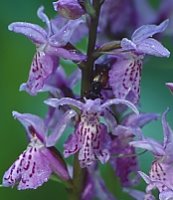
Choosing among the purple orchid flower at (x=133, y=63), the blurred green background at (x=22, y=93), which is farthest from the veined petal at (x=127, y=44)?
the blurred green background at (x=22, y=93)

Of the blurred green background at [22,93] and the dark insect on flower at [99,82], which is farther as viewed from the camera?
the blurred green background at [22,93]

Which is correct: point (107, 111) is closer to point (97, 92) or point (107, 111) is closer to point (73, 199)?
point (97, 92)

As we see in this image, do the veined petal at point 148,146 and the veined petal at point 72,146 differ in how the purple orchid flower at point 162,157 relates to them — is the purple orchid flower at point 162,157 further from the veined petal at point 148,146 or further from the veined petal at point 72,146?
the veined petal at point 72,146

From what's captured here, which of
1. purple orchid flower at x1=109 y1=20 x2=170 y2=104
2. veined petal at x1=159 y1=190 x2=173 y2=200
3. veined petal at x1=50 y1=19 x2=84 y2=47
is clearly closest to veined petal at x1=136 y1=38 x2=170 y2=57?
purple orchid flower at x1=109 y1=20 x2=170 y2=104

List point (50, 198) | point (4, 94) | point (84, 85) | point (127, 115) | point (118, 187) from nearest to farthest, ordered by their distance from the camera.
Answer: point (84, 85)
point (127, 115)
point (118, 187)
point (50, 198)
point (4, 94)

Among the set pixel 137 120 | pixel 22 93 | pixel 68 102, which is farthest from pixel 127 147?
pixel 22 93

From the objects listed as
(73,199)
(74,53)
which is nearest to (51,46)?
(74,53)
